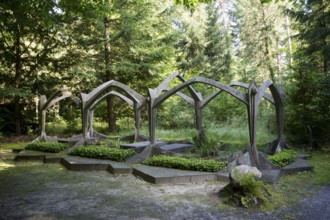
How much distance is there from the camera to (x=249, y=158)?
7305 mm

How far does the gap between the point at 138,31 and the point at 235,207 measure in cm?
1267

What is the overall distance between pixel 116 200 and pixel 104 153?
3843 mm

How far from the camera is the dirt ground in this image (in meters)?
4.53

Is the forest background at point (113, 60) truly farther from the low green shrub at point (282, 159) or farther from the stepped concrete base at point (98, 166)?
the stepped concrete base at point (98, 166)

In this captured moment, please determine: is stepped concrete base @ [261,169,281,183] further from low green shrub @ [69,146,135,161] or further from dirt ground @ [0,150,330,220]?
low green shrub @ [69,146,135,161]

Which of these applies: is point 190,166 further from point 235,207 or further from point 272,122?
point 272,122

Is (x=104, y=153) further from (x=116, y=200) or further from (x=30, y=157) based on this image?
(x=116, y=200)

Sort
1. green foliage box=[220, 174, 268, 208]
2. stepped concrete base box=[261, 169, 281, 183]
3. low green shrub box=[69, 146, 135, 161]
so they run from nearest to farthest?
green foliage box=[220, 174, 268, 208] → stepped concrete base box=[261, 169, 281, 183] → low green shrub box=[69, 146, 135, 161]

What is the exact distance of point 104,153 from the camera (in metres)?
9.04

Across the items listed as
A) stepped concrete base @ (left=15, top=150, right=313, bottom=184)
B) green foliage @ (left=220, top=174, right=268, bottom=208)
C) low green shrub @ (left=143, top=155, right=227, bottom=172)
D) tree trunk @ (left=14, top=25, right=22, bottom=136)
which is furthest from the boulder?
tree trunk @ (left=14, top=25, right=22, bottom=136)

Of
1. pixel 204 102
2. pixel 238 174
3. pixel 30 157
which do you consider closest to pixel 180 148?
pixel 204 102

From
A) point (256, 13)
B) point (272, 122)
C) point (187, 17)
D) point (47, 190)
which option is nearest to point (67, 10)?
point (47, 190)

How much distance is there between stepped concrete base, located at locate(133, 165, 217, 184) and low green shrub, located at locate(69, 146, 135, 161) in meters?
1.59

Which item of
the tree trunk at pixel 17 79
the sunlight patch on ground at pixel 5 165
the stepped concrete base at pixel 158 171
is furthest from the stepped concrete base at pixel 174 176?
the tree trunk at pixel 17 79
